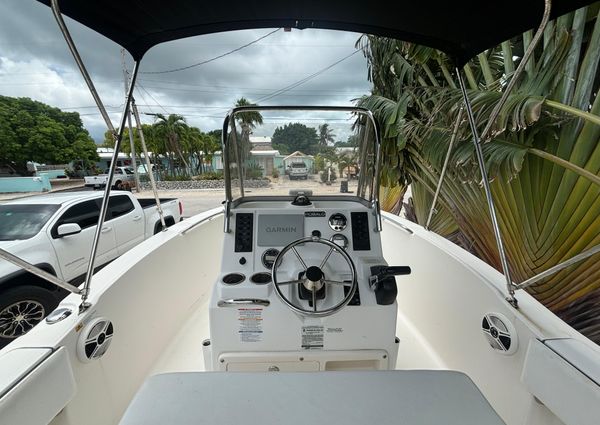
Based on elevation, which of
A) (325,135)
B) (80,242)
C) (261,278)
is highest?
(325,135)

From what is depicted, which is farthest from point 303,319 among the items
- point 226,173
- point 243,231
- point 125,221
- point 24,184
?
point 24,184

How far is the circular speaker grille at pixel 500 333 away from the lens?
1294 millimetres

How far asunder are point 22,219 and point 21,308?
1.08m

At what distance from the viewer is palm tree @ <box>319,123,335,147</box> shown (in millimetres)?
2213

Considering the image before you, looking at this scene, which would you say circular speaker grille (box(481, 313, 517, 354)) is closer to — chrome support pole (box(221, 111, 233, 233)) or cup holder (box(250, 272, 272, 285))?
cup holder (box(250, 272, 272, 285))

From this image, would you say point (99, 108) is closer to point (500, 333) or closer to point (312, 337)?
point (312, 337)

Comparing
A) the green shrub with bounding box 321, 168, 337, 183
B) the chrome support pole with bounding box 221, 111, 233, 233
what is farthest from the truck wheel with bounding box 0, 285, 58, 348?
the green shrub with bounding box 321, 168, 337, 183

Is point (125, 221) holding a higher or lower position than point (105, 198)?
lower

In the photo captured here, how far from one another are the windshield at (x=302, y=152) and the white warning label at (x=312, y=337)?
115 cm

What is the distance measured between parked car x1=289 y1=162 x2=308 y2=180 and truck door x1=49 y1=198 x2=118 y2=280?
9.15 feet

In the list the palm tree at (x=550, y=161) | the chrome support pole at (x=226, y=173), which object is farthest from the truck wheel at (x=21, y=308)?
the palm tree at (x=550, y=161)

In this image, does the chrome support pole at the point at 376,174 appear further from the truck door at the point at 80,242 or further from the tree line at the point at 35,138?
the tree line at the point at 35,138

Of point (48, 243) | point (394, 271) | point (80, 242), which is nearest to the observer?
point (394, 271)

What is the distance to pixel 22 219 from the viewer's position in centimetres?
310
